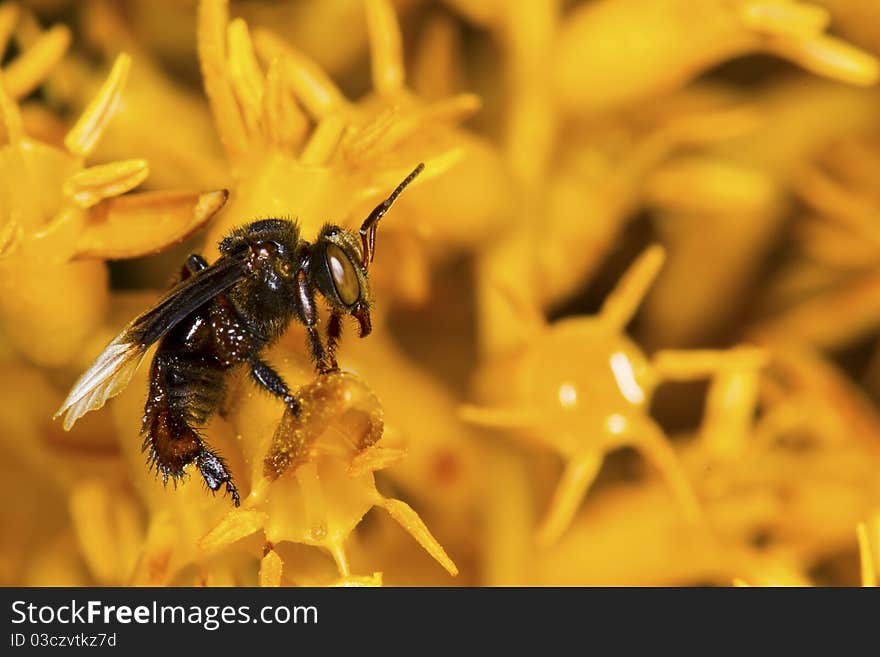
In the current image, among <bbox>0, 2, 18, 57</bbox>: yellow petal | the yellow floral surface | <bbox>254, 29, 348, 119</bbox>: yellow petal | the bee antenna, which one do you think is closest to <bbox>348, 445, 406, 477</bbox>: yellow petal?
the yellow floral surface

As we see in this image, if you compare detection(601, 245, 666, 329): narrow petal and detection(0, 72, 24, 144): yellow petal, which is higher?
detection(0, 72, 24, 144): yellow petal

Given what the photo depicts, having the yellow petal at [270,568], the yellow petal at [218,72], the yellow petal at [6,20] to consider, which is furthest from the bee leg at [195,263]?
the yellow petal at [6,20]

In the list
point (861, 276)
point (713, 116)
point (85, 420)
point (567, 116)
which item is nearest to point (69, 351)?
point (85, 420)

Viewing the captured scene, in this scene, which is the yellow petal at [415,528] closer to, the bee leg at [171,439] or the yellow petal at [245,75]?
the bee leg at [171,439]

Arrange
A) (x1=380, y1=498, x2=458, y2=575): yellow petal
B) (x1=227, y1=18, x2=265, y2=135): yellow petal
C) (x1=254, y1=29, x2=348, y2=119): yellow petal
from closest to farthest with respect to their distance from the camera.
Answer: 1. (x1=380, y1=498, x2=458, y2=575): yellow petal
2. (x1=227, y1=18, x2=265, y2=135): yellow petal
3. (x1=254, y1=29, x2=348, y2=119): yellow petal

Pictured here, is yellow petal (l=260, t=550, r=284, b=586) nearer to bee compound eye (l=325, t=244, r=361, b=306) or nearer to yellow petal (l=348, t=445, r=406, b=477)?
yellow petal (l=348, t=445, r=406, b=477)

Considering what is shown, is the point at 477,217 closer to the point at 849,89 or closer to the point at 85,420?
the point at 85,420

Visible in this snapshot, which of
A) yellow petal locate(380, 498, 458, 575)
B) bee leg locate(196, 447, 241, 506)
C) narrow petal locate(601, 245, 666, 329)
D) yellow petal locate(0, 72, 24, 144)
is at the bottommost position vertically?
narrow petal locate(601, 245, 666, 329)

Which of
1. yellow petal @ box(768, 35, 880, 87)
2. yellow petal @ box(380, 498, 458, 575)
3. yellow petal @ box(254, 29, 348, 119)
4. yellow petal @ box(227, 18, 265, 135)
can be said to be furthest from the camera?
yellow petal @ box(768, 35, 880, 87)
